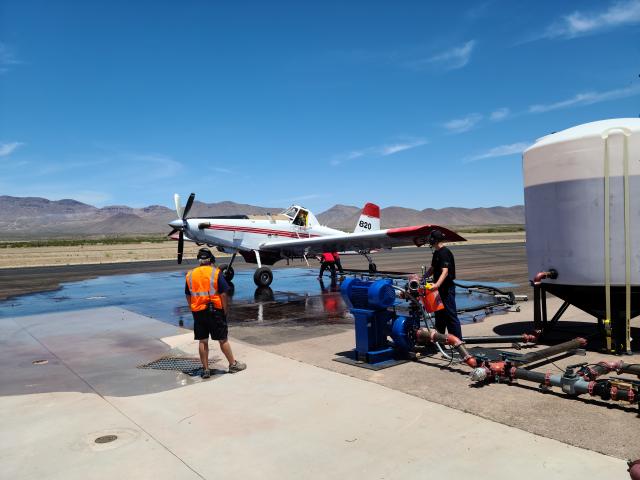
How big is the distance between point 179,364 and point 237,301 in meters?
6.74

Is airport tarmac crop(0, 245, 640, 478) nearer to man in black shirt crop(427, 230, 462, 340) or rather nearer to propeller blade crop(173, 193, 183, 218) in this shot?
man in black shirt crop(427, 230, 462, 340)

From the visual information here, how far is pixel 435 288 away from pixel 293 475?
11.3 ft

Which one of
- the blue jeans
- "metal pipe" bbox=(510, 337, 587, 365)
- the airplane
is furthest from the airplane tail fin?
"metal pipe" bbox=(510, 337, 587, 365)

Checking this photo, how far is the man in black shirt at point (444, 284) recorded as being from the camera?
6547 millimetres

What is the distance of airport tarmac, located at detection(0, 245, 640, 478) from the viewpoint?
3812mm

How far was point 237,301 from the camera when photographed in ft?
45.3

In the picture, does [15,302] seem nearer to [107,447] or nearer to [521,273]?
[107,447]

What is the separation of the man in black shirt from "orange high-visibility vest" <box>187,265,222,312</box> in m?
2.92

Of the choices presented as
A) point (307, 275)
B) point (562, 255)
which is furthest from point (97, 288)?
point (562, 255)

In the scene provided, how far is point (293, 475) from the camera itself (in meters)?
3.67

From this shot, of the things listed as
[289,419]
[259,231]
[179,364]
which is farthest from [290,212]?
[289,419]

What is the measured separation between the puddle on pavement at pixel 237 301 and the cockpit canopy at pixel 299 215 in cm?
228

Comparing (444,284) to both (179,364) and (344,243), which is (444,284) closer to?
(179,364)

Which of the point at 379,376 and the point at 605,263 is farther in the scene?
the point at 605,263
